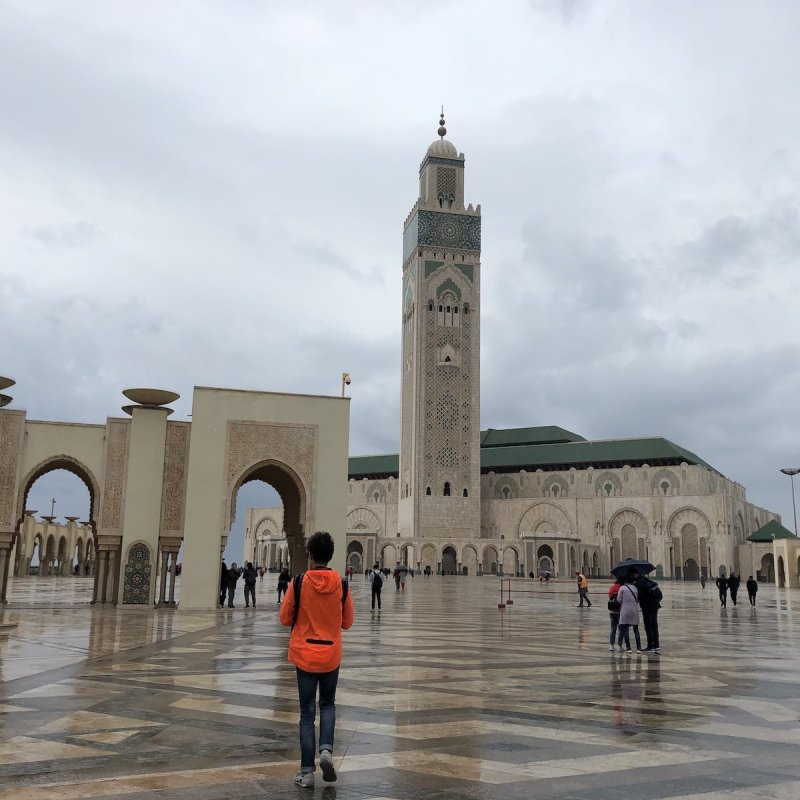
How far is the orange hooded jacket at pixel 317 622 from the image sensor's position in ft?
10.9

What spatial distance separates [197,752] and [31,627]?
7.70m

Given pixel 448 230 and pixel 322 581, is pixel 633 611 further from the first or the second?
pixel 448 230

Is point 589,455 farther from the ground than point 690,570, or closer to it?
farther from the ground

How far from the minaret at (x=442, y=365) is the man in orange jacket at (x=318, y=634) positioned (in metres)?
47.5

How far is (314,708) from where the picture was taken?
10.6 feet

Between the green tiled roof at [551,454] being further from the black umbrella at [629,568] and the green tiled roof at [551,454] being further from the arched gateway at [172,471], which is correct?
the black umbrella at [629,568]

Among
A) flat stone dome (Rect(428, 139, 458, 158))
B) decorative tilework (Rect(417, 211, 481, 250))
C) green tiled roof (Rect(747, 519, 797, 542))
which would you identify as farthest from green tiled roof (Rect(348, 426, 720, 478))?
flat stone dome (Rect(428, 139, 458, 158))

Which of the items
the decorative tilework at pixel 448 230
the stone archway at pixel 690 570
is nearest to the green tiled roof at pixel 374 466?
the decorative tilework at pixel 448 230

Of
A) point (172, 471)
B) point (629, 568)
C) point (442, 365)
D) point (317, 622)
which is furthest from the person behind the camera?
point (442, 365)

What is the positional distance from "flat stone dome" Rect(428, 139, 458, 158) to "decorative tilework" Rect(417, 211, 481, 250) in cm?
466

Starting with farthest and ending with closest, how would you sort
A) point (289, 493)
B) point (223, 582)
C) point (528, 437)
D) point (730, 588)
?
point (528, 437) < point (289, 493) < point (730, 588) < point (223, 582)

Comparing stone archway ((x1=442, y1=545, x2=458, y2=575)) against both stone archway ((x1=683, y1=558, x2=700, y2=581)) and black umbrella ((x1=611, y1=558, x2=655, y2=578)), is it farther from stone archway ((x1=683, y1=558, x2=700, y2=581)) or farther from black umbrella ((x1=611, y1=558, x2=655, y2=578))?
black umbrella ((x1=611, y1=558, x2=655, y2=578))

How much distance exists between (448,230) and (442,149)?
6.48m

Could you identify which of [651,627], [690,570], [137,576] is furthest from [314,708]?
[690,570]
